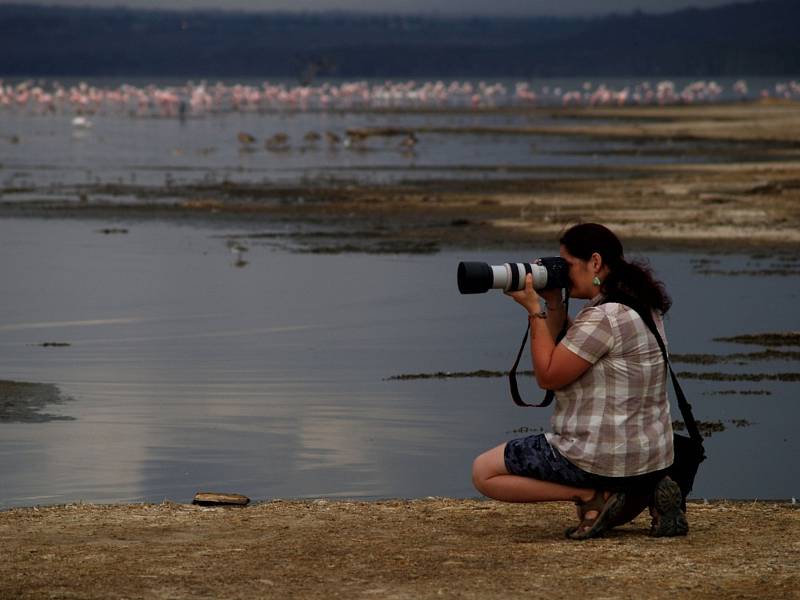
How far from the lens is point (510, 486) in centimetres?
717

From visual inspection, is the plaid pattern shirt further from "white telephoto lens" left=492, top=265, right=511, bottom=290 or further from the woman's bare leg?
"white telephoto lens" left=492, top=265, right=511, bottom=290

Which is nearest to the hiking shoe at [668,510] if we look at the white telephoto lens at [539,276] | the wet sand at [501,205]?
the white telephoto lens at [539,276]

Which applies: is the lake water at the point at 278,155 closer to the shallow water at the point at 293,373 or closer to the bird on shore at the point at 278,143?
the bird on shore at the point at 278,143

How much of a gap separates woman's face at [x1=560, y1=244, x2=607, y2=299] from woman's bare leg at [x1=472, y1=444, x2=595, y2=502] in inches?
28.7

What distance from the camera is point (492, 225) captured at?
2381 centimetres

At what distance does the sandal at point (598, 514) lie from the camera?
277 inches

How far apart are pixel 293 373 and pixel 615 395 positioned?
5494 mm

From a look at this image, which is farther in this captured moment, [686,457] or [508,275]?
[686,457]

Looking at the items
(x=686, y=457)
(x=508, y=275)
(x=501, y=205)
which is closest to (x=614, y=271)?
(x=508, y=275)

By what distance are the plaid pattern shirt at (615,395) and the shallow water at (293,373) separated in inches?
72.5

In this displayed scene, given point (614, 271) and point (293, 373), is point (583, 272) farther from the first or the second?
point (293, 373)

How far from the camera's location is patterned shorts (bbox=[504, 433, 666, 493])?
7035 mm

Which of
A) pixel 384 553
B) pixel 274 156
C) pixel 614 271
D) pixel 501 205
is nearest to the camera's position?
pixel 384 553

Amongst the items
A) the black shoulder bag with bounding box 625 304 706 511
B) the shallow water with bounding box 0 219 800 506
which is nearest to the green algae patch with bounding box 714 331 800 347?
the shallow water with bounding box 0 219 800 506
